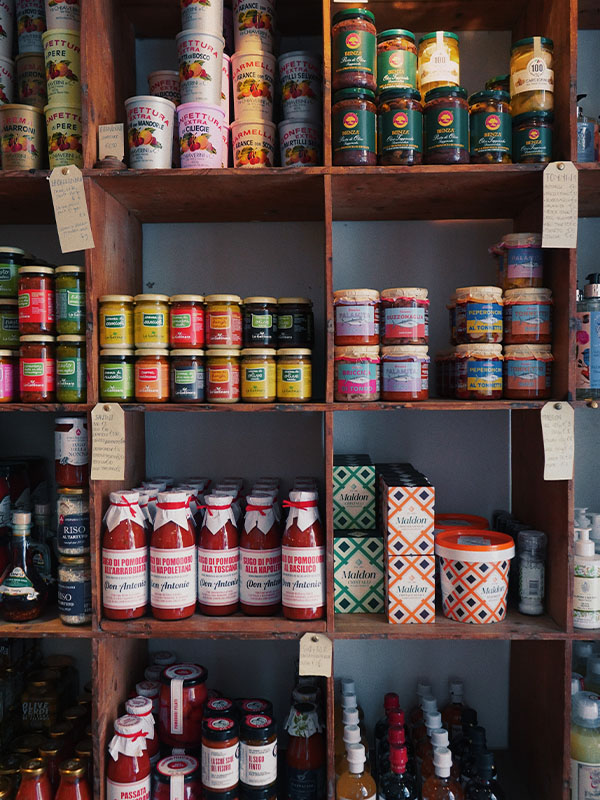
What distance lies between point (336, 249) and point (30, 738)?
1.48 m

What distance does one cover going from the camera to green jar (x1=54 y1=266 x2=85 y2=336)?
56.2 inches

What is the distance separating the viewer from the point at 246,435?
182cm

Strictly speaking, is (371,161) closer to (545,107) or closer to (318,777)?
(545,107)

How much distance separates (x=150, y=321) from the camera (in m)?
1.43

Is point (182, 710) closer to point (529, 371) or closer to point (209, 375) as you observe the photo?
point (209, 375)

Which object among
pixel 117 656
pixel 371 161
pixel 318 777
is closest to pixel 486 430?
pixel 371 161

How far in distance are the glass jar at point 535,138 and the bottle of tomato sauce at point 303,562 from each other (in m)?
0.88

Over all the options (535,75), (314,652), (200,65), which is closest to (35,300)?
(200,65)

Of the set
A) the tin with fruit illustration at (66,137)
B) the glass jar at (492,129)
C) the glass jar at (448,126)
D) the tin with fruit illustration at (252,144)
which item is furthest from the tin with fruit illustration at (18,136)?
the glass jar at (492,129)

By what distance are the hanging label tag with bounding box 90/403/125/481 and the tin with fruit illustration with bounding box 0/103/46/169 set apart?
0.60 metres

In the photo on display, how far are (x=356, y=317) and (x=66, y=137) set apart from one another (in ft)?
2.57

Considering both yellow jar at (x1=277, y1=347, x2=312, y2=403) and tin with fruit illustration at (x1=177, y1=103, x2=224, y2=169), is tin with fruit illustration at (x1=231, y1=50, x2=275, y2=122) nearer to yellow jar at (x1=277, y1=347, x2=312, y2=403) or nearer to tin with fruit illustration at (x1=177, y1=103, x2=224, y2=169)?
tin with fruit illustration at (x1=177, y1=103, x2=224, y2=169)

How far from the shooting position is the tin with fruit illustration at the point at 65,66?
1.46 meters

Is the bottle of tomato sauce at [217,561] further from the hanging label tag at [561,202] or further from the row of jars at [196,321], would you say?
the hanging label tag at [561,202]
